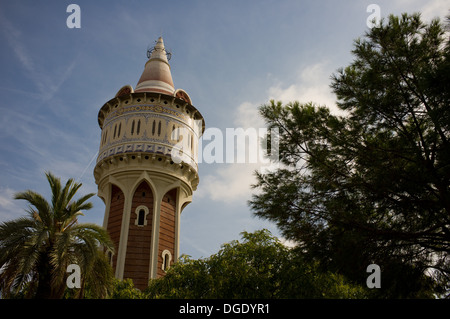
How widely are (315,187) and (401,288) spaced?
2.78 m

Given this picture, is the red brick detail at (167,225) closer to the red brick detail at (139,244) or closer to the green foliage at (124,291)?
the red brick detail at (139,244)

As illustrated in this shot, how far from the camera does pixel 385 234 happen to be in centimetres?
912

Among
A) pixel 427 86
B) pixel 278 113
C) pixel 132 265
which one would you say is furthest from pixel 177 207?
pixel 427 86

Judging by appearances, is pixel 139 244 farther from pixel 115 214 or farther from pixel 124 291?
pixel 124 291

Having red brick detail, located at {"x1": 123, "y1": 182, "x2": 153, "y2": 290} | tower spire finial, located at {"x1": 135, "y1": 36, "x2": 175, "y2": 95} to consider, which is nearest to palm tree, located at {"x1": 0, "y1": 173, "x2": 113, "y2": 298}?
red brick detail, located at {"x1": 123, "y1": 182, "x2": 153, "y2": 290}

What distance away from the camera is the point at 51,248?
12.5 metres

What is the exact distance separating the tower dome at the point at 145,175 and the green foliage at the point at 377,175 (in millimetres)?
13985

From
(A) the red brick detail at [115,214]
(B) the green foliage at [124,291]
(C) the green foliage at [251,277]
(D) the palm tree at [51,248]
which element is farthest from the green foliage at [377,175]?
(A) the red brick detail at [115,214]

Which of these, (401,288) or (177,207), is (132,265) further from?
(401,288)

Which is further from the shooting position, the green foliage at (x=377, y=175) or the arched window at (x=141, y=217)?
the arched window at (x=141, y=217)

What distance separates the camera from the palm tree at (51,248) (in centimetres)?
1191

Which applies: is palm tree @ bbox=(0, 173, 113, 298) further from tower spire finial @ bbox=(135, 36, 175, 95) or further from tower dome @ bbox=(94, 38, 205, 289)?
tower spire finial @ bbox=(135, 36, 175, 95)

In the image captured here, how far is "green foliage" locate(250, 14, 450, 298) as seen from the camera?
901cm
